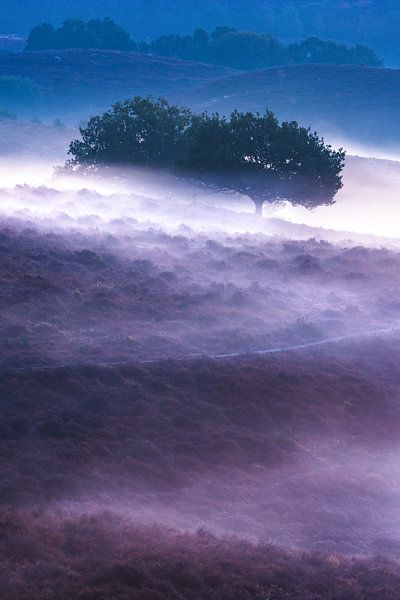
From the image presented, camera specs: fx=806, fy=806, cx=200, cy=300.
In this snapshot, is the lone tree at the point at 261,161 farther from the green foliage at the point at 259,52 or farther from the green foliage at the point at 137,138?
the green foliage at the point at 259,52

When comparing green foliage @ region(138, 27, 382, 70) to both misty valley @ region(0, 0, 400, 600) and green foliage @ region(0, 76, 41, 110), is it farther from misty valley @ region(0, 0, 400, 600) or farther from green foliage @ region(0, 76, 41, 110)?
misty valley @ region(0, 0, 400, 600)

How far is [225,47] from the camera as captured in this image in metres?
191

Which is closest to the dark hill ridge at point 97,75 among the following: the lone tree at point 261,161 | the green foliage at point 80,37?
the green foliage at point 80,37

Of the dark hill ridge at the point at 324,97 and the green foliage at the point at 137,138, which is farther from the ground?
the dark hill ridge at the point at 324,97

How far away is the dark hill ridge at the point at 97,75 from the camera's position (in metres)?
148

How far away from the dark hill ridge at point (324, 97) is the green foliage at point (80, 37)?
191 ft

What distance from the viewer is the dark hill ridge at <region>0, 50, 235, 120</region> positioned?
148m

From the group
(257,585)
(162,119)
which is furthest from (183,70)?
(257,585)

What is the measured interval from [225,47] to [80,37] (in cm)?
3435

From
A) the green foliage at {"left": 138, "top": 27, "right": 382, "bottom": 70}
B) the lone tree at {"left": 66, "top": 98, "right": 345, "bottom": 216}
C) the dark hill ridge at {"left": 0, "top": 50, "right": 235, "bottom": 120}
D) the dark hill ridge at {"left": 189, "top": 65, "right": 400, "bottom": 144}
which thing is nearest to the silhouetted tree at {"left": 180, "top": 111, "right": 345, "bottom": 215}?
the lone tree at {"left": 66, "top": 98, "right": 345, "bottom": 216}

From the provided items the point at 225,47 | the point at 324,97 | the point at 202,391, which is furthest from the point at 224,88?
the point at 202,391

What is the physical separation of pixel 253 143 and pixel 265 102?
8356cm

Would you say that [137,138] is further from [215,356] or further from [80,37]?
[80,37]

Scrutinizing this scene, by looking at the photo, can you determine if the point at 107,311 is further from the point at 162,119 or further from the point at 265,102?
the point at 265,102
